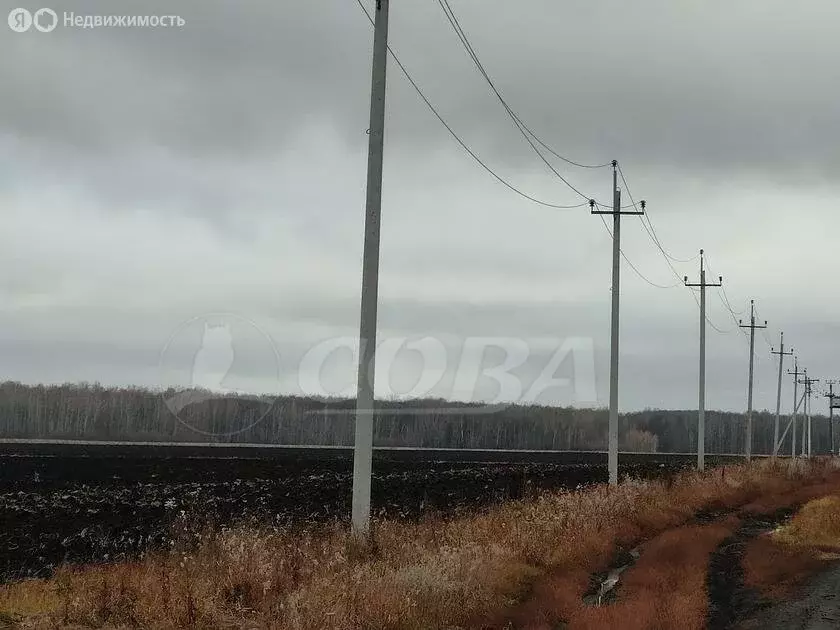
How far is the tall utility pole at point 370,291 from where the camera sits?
14.5 meters

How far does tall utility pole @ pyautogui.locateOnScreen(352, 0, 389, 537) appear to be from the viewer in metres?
14.5

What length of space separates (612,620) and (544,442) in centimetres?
13033

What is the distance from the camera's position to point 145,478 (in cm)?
4084

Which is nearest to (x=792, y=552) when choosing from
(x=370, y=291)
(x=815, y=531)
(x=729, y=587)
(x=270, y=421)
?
(x=815, y=531)

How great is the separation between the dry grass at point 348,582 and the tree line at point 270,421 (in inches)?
3797

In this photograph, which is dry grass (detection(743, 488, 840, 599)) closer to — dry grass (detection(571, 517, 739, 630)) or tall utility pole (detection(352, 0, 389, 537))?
dry grass (detection(571, 517, 739, 630))

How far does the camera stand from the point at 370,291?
1470cm

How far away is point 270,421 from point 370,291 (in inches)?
4761

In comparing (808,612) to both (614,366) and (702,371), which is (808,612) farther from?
(702,371)

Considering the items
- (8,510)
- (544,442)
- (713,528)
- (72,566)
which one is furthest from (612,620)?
(544,442)

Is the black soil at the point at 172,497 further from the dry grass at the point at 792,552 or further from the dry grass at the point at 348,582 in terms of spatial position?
the dry grass at the point at 792,552

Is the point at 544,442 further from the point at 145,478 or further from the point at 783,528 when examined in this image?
the point at 783,528

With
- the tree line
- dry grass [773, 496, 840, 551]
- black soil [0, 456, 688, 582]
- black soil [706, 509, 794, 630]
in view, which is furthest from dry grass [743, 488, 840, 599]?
the tree line

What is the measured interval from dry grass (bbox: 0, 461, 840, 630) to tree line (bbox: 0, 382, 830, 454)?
Answer: 96441 mm
